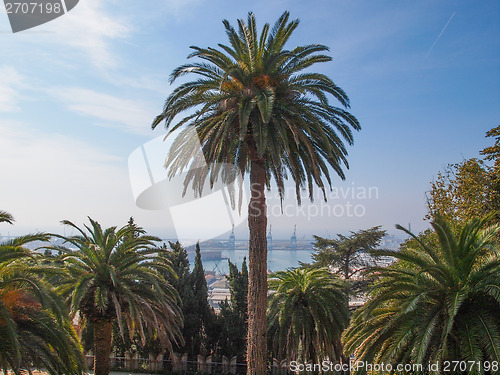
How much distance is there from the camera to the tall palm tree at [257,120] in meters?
12.3

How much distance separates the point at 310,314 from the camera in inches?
614

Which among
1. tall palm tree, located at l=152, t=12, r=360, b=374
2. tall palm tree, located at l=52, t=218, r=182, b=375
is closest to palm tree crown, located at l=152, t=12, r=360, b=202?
tall palm tree, located at l=152, t=12, r=360, b=374

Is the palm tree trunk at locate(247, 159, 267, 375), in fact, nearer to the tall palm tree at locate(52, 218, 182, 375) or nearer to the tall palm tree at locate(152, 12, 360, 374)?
the tall palm tree at locate(152, 12, 360, 374)

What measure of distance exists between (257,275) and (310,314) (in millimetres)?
3923

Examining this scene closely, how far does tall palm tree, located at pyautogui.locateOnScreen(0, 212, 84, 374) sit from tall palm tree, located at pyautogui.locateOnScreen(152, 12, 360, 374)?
5482mm

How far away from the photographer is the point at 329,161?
13617mm

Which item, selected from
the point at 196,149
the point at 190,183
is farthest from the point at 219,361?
the point at 196,149

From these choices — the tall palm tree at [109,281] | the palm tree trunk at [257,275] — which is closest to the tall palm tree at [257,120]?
the palm tree trunk at [257,275]

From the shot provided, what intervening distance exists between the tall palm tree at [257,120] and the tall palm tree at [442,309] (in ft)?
14.5

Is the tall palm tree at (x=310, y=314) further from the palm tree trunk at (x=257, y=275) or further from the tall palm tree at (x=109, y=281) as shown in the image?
the tall palm tree at (x=109, y=281)

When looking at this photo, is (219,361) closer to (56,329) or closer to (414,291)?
(56,329)

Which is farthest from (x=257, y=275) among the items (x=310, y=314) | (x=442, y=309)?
(x=442, y=309)

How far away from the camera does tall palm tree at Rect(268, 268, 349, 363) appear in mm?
15250

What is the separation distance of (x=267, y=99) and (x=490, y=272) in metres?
6.99
